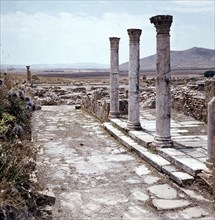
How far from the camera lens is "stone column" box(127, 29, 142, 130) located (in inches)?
397

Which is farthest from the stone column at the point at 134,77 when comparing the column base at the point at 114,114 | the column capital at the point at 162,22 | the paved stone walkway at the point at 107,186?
the column capital at the point at 162,22

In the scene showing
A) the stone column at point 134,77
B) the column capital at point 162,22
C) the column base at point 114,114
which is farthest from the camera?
the column base at point 114,114

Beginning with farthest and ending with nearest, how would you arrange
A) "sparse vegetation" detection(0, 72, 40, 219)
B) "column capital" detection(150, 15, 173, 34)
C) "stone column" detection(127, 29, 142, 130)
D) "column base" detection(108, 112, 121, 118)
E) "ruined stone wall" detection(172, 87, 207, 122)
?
"column base" detection(108, 112, 121, 118) < "ruined stone wall" detection(172, 87, 207, 122) < "stone column" detection(127, 29, 142, 130) < "column capital" detection(150, 15, 173, 34) < "sparse vegetation" detection(0, 72, 40, 219)

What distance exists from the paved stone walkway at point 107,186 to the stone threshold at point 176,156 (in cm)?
37

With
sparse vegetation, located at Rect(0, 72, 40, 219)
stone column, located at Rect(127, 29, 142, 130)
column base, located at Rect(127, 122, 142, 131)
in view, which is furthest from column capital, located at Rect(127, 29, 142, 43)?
sparse vegetation, located at Rect(0, 72, 40, 219)

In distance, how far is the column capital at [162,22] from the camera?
761 cm

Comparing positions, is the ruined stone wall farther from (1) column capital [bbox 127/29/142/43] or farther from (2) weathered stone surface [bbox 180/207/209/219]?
(2) weathered stone surface [bbox 180/207/209/219]

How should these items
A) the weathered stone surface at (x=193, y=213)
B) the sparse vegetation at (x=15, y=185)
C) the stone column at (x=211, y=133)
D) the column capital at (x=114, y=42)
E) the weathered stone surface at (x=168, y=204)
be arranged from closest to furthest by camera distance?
the sparse vegetation at (x=15, y=185), the weathered stone surface at (x=193, y=213), the weathered stone surface at (x=168, y=204), the stone column at (x=211, y=133), the column capital at (x=114, y=42)

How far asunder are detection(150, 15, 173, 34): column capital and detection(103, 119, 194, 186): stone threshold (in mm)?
2387

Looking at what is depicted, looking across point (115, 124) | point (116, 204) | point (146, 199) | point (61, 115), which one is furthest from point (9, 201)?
point (61, 115)

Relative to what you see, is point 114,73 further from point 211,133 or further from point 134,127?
point 211,133

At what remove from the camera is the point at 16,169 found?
4859 millimetres

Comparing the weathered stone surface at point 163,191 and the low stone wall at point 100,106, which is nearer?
the weathered stone surface at point 163,191

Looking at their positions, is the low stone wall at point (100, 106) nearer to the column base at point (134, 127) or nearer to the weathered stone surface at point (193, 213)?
the column base at point (134, 127)
